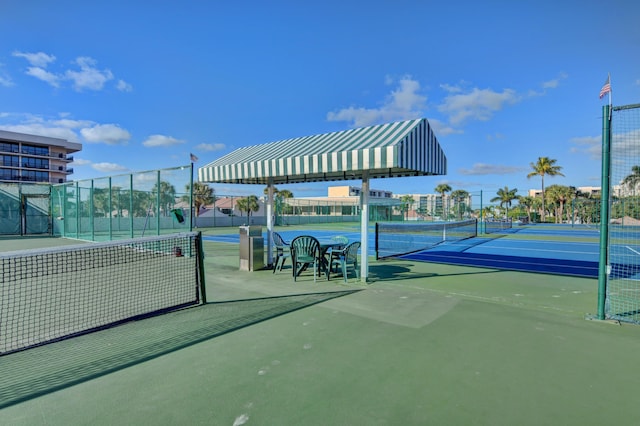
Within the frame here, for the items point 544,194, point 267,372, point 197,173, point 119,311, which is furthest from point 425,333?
point 544,194

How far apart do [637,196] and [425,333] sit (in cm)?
426

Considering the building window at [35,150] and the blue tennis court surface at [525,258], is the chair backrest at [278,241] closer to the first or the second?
the blue tennis court surface at [525,258]

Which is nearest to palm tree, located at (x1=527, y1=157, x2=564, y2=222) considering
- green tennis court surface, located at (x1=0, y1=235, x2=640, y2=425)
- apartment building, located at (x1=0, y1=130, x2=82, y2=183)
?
green tennis court surface, located at (x1=0, y1=235, x2=640, y2=425)

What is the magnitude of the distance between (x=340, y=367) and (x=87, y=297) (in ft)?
18.2

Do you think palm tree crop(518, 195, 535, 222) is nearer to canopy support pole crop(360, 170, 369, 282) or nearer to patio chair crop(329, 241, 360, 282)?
patio chair crop(329, 241, 360, 282)

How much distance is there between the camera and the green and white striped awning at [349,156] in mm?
6633

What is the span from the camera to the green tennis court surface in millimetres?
2865

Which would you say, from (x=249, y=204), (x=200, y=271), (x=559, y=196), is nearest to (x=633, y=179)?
(x=200, y=271)

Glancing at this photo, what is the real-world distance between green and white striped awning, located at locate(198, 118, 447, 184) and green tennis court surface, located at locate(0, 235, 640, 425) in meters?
2.81

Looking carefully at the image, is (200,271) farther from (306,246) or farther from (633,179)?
(633,179)

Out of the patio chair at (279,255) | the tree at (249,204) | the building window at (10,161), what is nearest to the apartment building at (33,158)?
the building window at (10,161)

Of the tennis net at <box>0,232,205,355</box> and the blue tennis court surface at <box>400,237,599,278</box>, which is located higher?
the tennis net at <box>0,232,205,355</box>

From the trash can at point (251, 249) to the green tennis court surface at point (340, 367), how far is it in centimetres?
309

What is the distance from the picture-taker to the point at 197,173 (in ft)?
34.5
